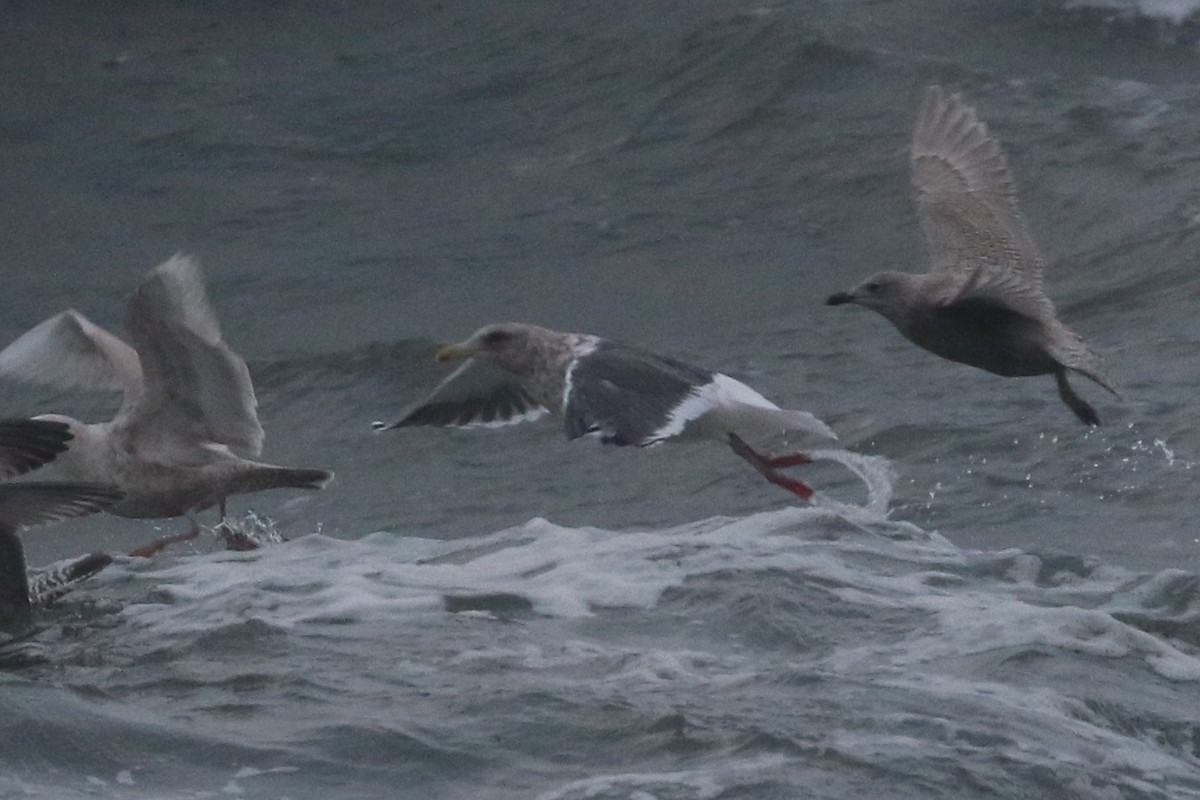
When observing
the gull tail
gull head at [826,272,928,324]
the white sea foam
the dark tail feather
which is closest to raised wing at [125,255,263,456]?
the dark tail feather

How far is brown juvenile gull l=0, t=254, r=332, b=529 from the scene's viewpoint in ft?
27.0

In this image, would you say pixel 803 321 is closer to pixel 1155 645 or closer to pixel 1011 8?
pixel 1011 8

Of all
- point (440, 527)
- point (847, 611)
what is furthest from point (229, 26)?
point (847, 611)

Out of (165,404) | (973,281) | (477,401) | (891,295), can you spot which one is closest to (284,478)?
(165,404)

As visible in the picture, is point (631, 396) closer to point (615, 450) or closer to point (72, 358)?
point (72, 358)

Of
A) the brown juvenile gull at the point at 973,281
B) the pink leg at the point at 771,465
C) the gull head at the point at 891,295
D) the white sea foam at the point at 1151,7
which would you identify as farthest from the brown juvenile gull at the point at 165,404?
the white sea foam at the point at 1151,7

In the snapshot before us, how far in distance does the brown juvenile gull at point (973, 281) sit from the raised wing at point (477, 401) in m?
1.31

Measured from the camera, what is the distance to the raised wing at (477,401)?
29.7 feet

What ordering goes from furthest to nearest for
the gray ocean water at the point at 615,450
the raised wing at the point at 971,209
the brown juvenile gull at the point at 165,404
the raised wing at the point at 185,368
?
the raised wing at the point at 971,209 < the brown juvenile gull at the point at 165,404 < the raised wing at the point at 185,368 < the gray ocean water at the point at 615,450

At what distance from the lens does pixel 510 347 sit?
28.6 feet

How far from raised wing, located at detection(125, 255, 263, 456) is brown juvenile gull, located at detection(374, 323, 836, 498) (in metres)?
0.64

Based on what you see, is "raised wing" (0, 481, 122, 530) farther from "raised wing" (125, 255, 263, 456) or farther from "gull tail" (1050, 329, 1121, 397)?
"gull tail" (1050, 329, 1121, 397)

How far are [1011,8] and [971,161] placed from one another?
21.8 feet

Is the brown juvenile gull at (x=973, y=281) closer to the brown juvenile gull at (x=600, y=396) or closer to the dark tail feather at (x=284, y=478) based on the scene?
the brown juvenile gull at (x=600, y=396)
